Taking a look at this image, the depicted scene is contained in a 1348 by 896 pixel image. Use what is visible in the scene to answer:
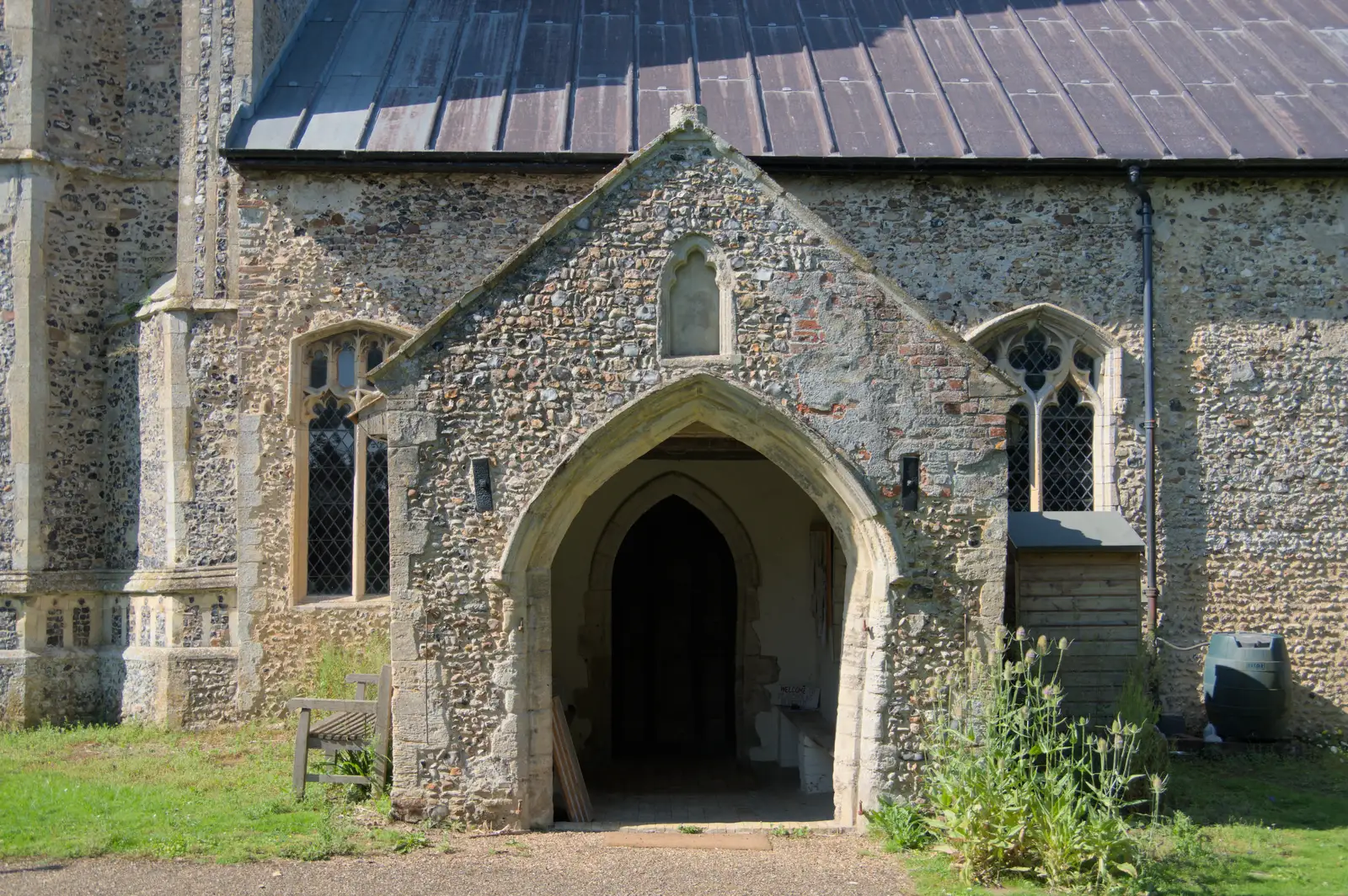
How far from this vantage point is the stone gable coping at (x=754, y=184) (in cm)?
749

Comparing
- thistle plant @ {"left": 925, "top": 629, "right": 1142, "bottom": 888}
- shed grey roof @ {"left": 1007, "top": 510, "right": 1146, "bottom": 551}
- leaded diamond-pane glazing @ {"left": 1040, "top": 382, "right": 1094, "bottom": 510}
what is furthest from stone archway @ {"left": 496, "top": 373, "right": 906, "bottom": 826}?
leaded diamond-pane glazing @ {"left": 1040, "top": 382, "right": 1094, "bottom": 510}

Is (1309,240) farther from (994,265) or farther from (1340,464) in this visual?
(994,265)

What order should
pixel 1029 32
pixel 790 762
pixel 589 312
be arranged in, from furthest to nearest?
pixel 1029 32, pixel 790 762, pixel 589 312

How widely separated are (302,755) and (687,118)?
16.9ft

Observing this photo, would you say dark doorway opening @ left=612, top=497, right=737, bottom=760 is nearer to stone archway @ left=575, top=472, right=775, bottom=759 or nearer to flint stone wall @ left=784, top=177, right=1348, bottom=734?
stone archway @ left=575, top=472, right=775, bottom=759

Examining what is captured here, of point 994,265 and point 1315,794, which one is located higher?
point 994,265

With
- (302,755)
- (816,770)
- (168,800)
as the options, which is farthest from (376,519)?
(816,770)

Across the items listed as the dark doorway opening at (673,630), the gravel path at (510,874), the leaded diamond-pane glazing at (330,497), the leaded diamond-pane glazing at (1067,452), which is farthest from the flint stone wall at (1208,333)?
the gravel path at (510,874)

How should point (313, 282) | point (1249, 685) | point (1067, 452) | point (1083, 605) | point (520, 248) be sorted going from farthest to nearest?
point (1067, 452)
point (313, 282)
point (1249, 685)
point (520, 248)
point (1083, 605)

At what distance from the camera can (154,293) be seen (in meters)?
11.5

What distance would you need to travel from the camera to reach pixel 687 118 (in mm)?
7570

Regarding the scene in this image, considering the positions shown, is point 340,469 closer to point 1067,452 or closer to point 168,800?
point 168,800

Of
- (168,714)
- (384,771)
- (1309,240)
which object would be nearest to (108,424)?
(168,714)

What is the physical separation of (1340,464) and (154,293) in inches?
454
